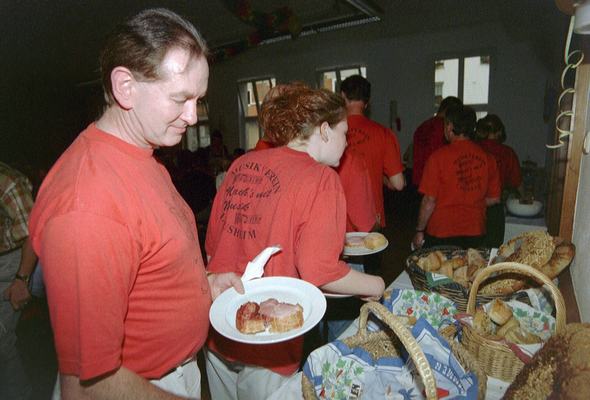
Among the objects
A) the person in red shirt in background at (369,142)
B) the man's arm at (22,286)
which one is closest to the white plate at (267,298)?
the man's arm at (22,286)

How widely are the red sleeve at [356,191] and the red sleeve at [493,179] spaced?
98 cm

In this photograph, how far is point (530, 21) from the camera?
6.24m

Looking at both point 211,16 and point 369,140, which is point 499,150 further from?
point 211,16

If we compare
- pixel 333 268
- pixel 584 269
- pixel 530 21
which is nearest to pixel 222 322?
pixel 333 268

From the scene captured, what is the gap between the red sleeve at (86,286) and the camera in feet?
2.19

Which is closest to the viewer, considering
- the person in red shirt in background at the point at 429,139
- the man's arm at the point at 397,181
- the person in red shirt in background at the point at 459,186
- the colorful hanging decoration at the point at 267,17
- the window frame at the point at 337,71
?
the person in red shirt in background at the point at 459,186

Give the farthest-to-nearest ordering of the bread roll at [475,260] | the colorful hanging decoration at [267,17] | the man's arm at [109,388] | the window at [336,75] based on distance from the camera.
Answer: the window at [336,75]
the colorful hanging decoration at [267,17]
the bread roll at [475,260]
the man's arm at [109,388]

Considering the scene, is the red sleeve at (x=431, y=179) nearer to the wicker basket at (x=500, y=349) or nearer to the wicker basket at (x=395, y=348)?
the wicker basket at (x=500, y=349)

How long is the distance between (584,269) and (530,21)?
6642 mm

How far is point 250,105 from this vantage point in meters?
11.2

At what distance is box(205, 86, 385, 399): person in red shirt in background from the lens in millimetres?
1188

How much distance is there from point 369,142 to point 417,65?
5975 millimetres

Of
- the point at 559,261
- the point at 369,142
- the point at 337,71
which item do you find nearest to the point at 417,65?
the point at 337,71

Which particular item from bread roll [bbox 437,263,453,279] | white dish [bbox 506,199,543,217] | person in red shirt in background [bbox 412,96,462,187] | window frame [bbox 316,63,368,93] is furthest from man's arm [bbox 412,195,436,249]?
window frame [bbox 316,63,368,93]
